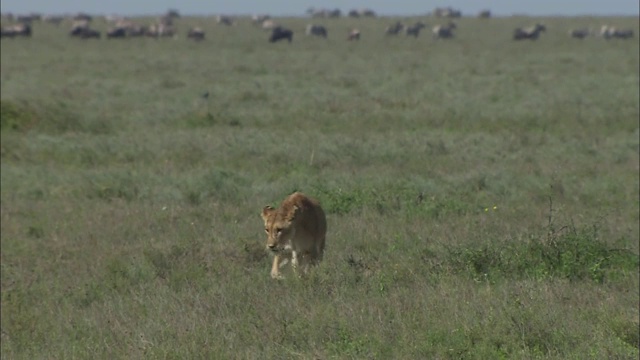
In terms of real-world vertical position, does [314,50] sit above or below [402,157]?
below

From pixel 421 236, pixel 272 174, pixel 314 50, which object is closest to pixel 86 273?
pixel 421 236

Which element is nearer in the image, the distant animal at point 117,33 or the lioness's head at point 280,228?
the lioness's head at point 280,228

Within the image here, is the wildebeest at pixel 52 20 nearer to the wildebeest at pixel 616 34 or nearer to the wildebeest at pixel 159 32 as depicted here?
the wildebeest at pixel 159 32

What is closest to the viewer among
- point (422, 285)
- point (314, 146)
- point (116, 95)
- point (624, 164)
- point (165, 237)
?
point (422, 285)

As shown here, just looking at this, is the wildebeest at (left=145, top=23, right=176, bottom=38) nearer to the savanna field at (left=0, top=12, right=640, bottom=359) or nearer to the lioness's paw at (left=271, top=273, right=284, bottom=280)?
the savanna field at (left=0, top=12, right=640, bottom=359)

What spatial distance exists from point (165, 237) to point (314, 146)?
7.40 m

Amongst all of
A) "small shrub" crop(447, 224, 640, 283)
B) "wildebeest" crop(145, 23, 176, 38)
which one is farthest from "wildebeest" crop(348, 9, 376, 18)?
"small shrub" crop(447, 224, 640, 283)

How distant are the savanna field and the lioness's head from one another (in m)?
0.34

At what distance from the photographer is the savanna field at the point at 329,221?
8195 mm

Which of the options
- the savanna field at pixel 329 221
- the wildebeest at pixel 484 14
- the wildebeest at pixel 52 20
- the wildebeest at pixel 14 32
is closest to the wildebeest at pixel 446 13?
the wildebeest at pixel 484 14

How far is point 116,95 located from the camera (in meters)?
31.0

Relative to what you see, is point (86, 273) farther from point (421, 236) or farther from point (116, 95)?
point (116, 95)

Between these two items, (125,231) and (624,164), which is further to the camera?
(624,164)

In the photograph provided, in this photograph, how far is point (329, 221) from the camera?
517 inches
